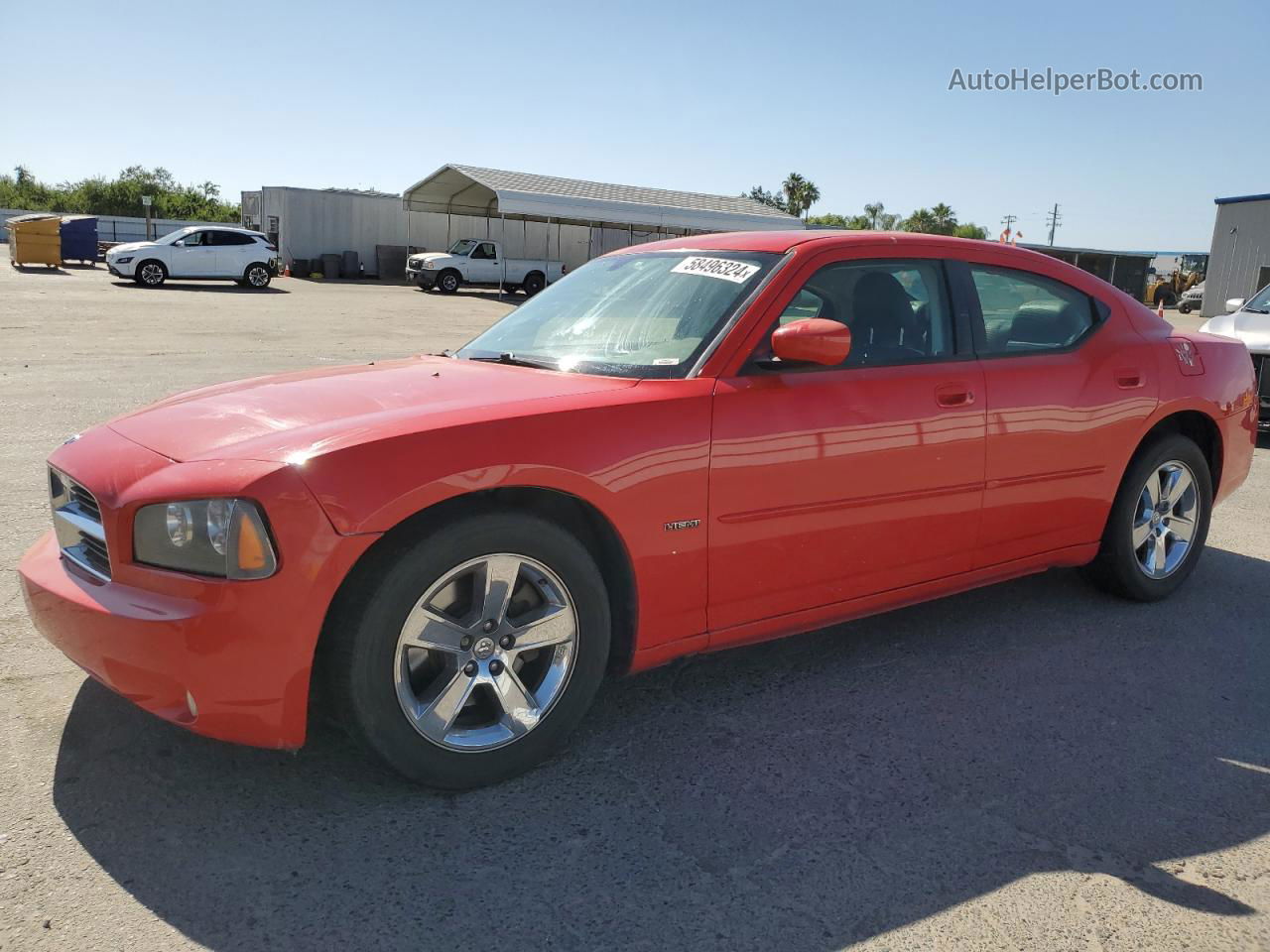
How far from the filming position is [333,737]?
309 cm

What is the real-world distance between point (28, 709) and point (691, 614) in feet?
6.77

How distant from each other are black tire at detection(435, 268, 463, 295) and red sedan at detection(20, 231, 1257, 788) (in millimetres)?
31135

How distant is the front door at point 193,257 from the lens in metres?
29.0

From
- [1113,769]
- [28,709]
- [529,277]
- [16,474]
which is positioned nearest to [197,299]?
[529,277]

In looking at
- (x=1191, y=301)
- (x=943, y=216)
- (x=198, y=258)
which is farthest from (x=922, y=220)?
(x=198, y=258)

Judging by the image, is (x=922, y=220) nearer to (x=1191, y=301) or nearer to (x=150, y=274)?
(x=1191, y=301)

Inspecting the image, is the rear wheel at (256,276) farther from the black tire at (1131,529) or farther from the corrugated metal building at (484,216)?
the black tire at (1131,529)

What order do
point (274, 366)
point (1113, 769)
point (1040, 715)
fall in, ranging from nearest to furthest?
point (1113, 769) < point (1040, 715) < point (274, 366)

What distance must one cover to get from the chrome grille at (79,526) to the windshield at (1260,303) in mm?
10861

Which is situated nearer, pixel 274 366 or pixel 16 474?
pixel 16 474

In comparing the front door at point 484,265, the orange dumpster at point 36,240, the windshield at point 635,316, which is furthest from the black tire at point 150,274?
the windshield at point 635,316

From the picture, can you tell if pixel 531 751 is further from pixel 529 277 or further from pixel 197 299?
pixel 529 277

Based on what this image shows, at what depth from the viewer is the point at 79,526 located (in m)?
2.80

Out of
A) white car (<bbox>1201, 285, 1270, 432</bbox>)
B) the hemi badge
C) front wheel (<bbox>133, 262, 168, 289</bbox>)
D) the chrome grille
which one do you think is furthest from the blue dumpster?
the hemi badge
